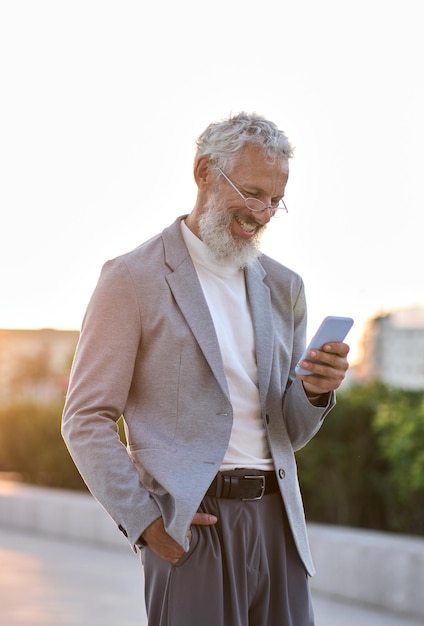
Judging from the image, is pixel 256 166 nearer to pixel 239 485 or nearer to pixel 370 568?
pixel 239 485

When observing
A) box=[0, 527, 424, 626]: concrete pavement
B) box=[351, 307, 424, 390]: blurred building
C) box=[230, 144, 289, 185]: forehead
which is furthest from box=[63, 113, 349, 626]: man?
box=[351, 307, 424, 390]: blurred building

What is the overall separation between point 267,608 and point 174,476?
449 millimetres

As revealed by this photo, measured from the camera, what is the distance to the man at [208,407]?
3025 mm

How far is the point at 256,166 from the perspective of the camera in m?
3.16

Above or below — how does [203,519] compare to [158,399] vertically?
below

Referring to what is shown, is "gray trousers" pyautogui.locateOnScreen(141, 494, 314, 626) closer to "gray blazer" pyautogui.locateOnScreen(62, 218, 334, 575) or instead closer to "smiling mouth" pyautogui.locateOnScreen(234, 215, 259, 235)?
"gray blazer" pyautogui.locateOnScreen(62, 218, 334, 575)

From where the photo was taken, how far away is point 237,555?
3.09m

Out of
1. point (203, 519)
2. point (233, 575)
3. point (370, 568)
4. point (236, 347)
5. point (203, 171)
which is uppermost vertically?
point (203, 171)

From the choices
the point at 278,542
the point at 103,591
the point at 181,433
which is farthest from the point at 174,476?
the point at 103,591

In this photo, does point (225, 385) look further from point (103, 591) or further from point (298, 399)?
point (103, 591)

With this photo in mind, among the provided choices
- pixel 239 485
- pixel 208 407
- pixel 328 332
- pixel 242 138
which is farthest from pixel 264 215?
pixel 239 485

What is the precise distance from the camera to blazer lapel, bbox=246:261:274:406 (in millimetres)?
3186

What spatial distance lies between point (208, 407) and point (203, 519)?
277mm

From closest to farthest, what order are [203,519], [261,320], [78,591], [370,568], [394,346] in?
[203,519] → [261,320] → [370,568] → [78,591] → [394,346]
